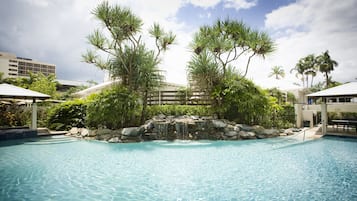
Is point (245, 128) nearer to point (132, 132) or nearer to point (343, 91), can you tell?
point (343, 91)

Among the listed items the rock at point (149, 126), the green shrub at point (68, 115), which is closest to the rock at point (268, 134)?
the rock at point (149, 126)

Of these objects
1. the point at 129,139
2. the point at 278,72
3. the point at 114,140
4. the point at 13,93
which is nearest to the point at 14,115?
→ the point at 13,93

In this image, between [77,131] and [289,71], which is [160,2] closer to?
[77,131]

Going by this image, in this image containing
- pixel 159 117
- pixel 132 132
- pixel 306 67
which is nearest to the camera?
pixel 132 132

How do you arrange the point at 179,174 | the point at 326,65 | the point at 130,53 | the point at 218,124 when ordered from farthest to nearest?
the point at 326,65 < the point at 130,53 < the point at 218,124 < the point at 179,174

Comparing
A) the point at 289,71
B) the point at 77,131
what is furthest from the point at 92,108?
the point at 289,71

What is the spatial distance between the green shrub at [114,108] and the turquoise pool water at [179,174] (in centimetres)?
277

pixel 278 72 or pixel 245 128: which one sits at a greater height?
pixel 278 72

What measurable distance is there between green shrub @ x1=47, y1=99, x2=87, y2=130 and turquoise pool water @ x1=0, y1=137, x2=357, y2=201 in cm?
438

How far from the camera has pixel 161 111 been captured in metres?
11.2

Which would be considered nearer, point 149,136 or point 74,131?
point 149,136

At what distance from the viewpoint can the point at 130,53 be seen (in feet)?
34.2

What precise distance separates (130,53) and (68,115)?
5209 mm

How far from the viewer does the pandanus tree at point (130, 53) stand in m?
9.88
